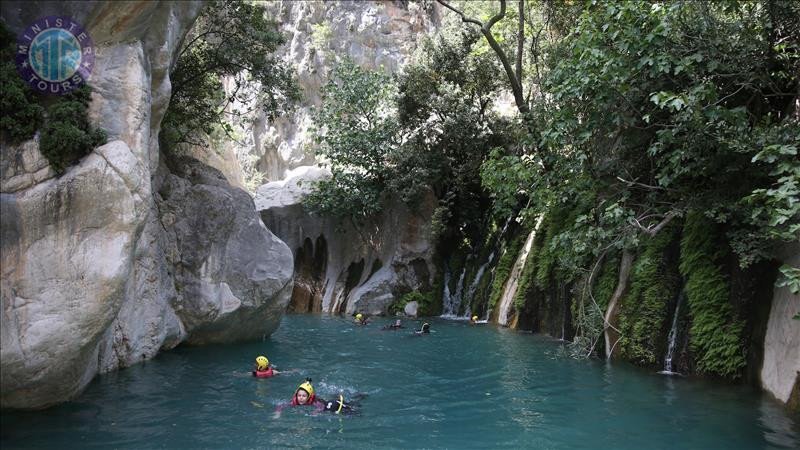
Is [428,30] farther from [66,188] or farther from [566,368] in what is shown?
[66,188]

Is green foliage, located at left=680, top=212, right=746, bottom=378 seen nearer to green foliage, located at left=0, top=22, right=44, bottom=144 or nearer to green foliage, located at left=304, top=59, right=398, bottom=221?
green foliage, located at left=0, top=22, right=44, bottom=144

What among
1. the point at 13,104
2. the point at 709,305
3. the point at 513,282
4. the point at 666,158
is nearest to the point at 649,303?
the point at 709,305

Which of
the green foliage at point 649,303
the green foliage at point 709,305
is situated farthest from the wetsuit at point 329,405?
the green foliage at point 709,305

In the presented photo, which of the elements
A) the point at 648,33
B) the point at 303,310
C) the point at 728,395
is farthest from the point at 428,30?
the point at 728,395

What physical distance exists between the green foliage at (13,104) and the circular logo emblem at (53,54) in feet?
0.47

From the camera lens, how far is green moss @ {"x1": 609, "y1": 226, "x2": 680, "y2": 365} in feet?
40.9

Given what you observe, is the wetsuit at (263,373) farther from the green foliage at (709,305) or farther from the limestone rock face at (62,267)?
the green foliage at (709,305)

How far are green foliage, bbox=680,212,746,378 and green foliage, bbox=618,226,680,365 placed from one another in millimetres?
542

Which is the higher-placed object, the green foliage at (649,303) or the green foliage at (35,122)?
the green foliage at (35,122)

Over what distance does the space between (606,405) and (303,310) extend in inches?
730

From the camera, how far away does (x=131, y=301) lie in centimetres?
1190

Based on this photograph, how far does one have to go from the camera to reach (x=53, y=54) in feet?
28.6

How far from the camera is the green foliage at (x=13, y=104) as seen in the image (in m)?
8.15

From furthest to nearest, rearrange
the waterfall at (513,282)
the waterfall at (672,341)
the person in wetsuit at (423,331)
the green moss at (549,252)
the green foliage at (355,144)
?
the green foliage at (355,144) → the waterfall at (513,282) → the person in wetsuit at (423,331) → the green moss at (549,252) → the waterfall at (672,341)
